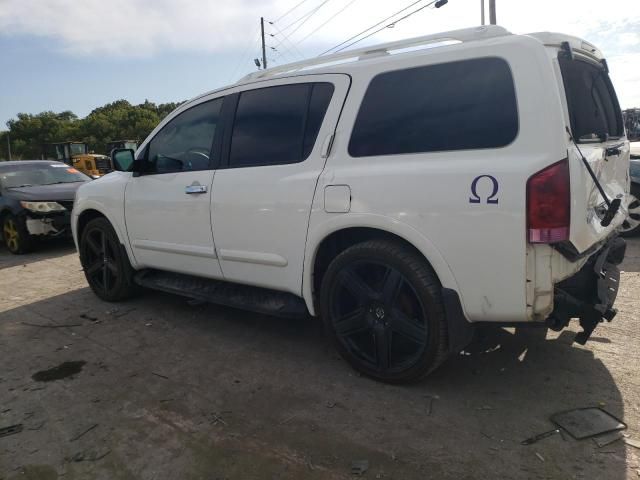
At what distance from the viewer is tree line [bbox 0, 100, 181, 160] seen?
63094mm

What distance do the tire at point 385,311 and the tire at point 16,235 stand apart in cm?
707

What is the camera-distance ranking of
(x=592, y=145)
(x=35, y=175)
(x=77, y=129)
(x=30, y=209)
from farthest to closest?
(x=77, y=129) → (x=35, y=175) → (x=30, y=209) → (x=592, y=145)

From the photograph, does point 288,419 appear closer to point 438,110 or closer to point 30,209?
point 438,110

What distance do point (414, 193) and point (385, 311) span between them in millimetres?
747

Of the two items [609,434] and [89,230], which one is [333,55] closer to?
[609,434]

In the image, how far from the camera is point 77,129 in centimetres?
6538

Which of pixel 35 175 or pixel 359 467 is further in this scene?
pixel 35 175

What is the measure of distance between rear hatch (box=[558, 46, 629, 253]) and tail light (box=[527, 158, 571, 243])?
56 mm

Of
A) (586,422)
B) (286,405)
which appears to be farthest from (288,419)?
(586,422)

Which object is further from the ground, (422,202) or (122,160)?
(122,160)

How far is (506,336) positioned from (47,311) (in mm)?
4372

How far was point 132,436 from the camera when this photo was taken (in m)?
2.71

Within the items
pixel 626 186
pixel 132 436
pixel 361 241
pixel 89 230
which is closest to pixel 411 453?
pixel 361 241

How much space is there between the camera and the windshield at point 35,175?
9101mm
